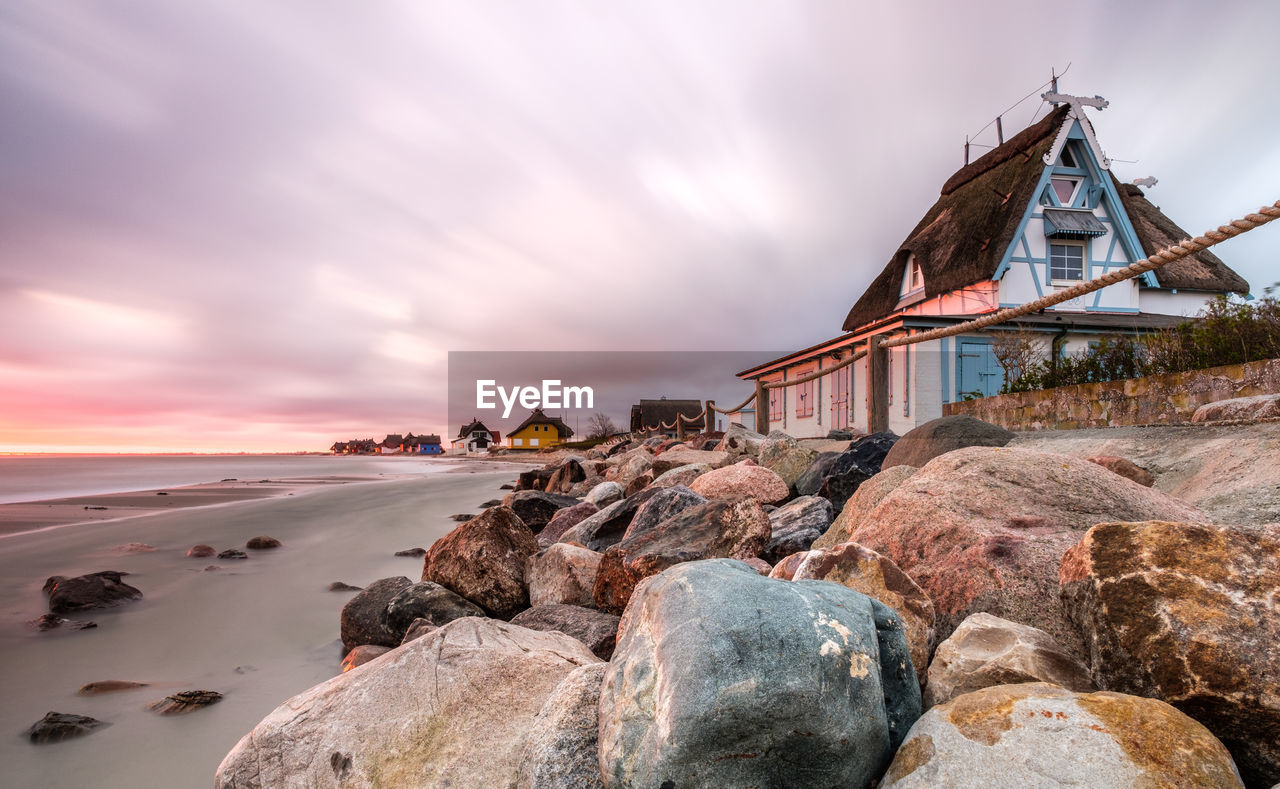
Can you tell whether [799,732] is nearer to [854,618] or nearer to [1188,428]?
[854,618]

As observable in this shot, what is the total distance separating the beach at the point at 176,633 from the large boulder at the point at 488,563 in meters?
0.84

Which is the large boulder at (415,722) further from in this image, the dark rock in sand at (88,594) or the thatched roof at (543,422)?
the thatched roof at (543,422)

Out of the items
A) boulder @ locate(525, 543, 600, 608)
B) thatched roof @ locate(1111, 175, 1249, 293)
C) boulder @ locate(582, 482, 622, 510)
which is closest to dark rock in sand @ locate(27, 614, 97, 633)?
boulder @ locate(525, 543, 600, 608)

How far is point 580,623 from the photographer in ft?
10.7

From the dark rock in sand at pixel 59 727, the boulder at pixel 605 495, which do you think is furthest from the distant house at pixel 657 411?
the dark rock in sand at pixel 59 727

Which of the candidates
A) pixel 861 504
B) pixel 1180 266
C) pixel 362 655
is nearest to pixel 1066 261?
pixel 1180 266

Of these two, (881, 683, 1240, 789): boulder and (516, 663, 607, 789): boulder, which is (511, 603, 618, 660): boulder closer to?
(516, 663, 607, 789): boulder

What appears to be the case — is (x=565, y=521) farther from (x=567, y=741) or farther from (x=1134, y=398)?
(x=1134, y=398)

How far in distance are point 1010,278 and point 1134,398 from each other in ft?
40.2

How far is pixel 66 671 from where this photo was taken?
393 centimetres

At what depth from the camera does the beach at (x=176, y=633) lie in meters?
2.98

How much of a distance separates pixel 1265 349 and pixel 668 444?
11110mm

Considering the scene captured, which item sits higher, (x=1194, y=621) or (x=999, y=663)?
(x=1194, y=621)

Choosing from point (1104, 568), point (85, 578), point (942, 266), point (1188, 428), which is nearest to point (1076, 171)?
point (942, 266)
